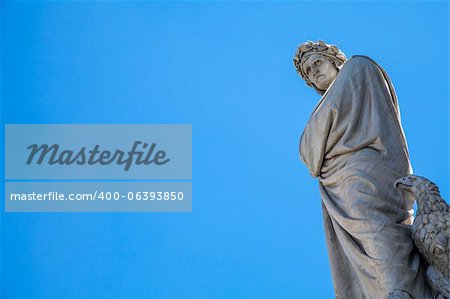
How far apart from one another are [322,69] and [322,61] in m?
0.06

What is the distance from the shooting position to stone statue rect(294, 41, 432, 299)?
20.5ft

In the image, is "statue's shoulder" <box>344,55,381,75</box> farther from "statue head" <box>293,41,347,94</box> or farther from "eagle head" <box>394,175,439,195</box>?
"eagle head" <box>394,175,439,195</box>

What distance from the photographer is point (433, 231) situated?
6.11 metres

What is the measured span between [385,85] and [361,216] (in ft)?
3.45

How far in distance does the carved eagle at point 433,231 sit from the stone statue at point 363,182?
11 centimetres

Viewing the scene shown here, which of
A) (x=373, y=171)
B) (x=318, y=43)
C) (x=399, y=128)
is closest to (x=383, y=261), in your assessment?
(x=373, y=171)

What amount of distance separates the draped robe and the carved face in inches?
13.1

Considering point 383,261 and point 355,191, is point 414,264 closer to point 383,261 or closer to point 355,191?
point 383,261

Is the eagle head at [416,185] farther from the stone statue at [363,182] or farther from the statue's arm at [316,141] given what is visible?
the statue's arm at [316,141]

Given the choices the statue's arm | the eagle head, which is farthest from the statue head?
the eagle head

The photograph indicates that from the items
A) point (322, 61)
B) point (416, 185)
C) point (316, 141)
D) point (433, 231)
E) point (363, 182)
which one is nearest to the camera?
point (433, 231)

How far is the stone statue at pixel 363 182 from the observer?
20.5 ft

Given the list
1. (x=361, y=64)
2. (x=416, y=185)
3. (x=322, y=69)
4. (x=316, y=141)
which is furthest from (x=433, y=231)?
(x=322, y=69)

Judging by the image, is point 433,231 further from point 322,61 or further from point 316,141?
point 322,61
